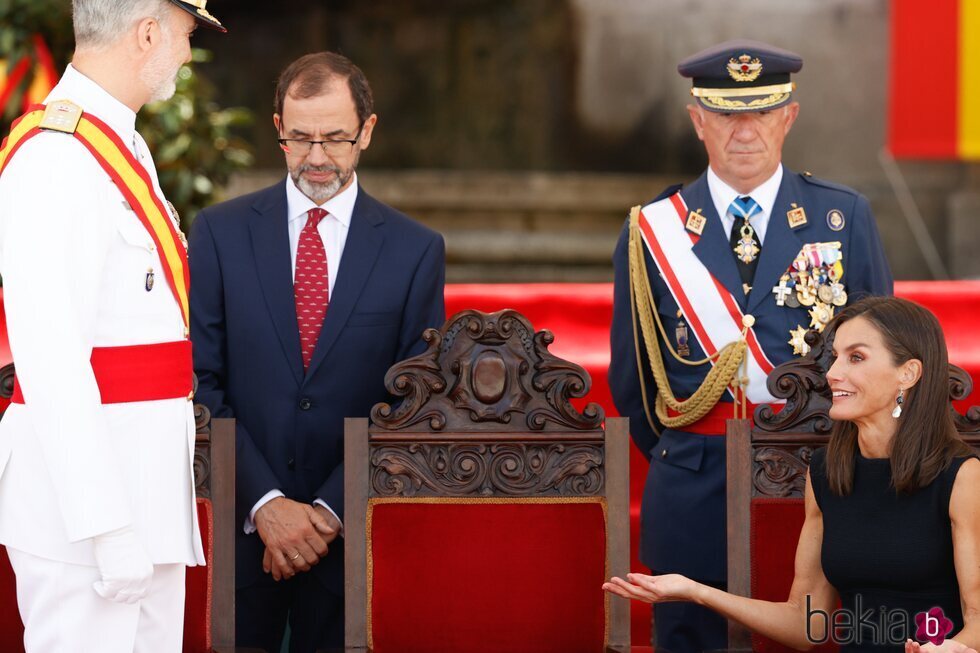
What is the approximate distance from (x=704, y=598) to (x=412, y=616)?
1.57ft

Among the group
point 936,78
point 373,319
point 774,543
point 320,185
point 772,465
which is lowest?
point 774,543

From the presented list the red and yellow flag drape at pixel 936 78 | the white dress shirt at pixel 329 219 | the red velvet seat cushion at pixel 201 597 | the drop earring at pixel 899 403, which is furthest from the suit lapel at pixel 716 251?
the red and yellow flag drape at pixel 936 78

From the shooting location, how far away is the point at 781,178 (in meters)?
2.70

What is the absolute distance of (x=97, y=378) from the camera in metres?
1.89

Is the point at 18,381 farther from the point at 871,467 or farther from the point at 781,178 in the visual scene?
the point at 781,178

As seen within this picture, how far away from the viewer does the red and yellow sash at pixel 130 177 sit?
190cm

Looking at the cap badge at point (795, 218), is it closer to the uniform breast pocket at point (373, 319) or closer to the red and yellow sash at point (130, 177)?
the uniform breast pocket at point (373, 319)

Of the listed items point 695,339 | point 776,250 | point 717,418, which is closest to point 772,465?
point 717,418

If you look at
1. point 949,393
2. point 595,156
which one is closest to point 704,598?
point 949,393

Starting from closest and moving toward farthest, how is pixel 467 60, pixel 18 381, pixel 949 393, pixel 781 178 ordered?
pixel 18 381, pixel 949 393, pixel 781 178, pixel 467 60

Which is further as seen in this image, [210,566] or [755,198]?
[755,198]

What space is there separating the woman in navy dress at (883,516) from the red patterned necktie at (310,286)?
676 millimetres

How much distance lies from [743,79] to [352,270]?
0.77 meters

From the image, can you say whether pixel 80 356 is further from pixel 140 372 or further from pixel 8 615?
pixel 8 615
